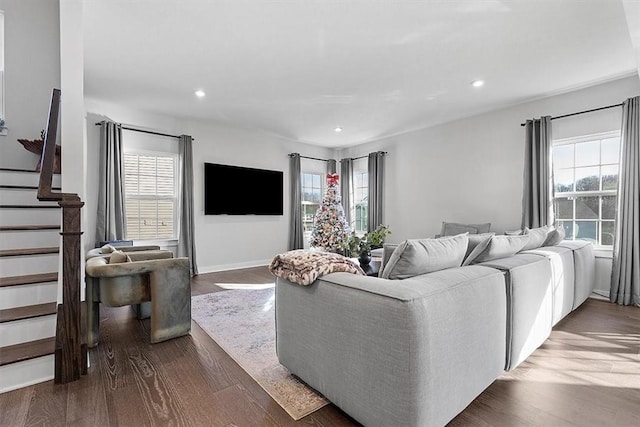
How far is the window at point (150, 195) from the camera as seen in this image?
186 inches

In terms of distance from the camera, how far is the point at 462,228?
4.70 m

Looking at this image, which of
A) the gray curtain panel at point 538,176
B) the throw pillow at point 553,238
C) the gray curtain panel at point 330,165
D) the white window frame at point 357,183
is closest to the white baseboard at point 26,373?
the throw pillow at point 553,238

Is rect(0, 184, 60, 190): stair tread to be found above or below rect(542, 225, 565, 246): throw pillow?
above

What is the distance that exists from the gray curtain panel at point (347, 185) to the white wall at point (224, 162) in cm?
129

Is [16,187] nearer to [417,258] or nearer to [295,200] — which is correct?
[417,258]

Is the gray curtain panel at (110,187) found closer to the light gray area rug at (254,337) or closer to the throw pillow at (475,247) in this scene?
the light gray area rug at (254,337)

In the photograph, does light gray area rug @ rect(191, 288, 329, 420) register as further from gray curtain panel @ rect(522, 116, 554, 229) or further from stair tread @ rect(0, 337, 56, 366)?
gray curtain panel @ rect(522, 116, 554, 229)

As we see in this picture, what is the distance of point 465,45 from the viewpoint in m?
2.84

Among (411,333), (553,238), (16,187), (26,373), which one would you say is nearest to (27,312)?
(26,373)

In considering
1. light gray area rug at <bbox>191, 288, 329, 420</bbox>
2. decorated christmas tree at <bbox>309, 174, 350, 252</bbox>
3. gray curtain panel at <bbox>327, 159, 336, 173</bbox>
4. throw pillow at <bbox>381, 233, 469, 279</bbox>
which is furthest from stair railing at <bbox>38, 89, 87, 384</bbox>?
gray curtain panel at <bbox>327, 159, 336, 173</bbox>

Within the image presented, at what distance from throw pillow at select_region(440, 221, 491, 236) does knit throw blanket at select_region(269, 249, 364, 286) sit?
3331mm

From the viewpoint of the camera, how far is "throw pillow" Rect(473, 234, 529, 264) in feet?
6.45

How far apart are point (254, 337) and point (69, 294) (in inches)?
52.9

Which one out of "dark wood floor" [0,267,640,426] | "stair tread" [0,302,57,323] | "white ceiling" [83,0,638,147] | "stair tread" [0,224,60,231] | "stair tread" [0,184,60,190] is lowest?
"dark wood floor" [0,267,640,426]
